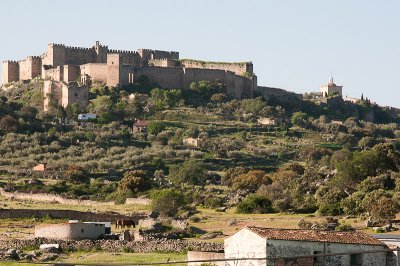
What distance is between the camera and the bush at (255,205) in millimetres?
51688

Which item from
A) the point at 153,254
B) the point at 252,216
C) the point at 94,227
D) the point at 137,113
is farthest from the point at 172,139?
the point at 153,254

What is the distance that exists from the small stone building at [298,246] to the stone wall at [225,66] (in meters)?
72.5

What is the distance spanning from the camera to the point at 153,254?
37.0 m

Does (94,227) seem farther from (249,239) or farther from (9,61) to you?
(9,61)

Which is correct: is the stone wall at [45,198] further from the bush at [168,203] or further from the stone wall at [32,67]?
the stone wall at [32,67]

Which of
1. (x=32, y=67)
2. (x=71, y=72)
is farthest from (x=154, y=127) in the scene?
(x=32, y=67)

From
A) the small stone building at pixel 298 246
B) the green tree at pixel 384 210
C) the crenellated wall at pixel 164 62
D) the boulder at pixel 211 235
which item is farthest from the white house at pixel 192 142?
the small stone building at pixel 298 246

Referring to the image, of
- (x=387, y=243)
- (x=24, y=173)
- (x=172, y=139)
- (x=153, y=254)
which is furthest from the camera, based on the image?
(x=172, y=139)

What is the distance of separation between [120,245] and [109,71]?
57080mm

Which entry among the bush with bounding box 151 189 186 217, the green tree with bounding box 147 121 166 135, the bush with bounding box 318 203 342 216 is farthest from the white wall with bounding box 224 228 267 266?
the green tree with bounding box 147 121 166 135

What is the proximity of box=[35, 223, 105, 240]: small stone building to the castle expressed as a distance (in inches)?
1946

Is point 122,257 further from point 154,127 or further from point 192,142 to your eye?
point 154,127

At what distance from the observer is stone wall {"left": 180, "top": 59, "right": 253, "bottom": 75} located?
10283 centimetres

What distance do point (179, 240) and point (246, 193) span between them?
737 inches
